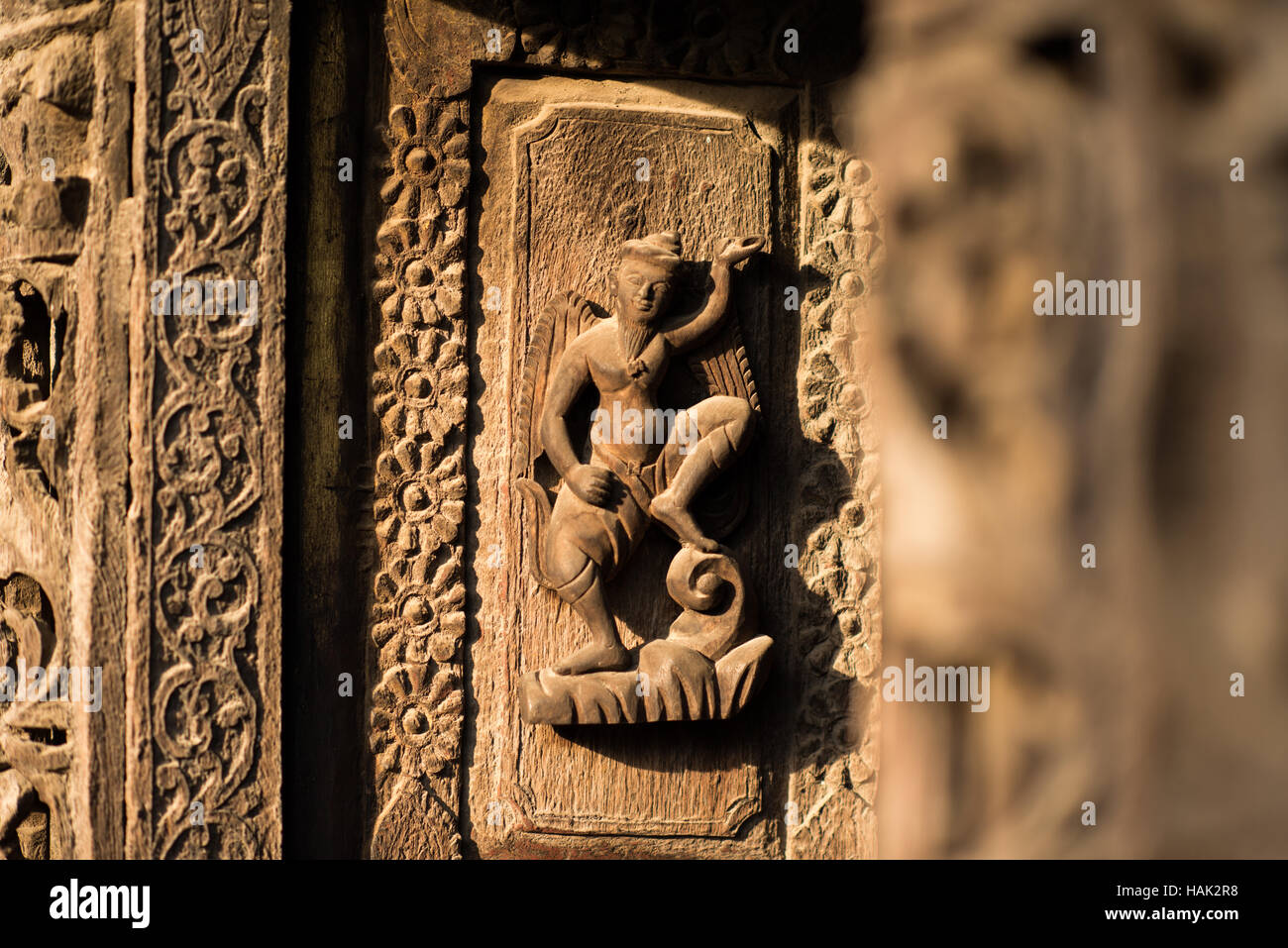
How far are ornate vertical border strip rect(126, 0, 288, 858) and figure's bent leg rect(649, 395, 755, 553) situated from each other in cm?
90

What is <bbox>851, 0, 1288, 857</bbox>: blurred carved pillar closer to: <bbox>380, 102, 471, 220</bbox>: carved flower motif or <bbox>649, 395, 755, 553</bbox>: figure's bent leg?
<bbox>649, 395, 755, 553</bbox>: figure's bent leg

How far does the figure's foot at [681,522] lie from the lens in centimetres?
274

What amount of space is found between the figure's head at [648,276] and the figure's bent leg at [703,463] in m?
0.28

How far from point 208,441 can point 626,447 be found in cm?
95

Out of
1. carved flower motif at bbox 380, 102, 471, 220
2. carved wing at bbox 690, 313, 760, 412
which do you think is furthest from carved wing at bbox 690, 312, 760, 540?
carved flower motif at bbox 380, 102, 471, 220

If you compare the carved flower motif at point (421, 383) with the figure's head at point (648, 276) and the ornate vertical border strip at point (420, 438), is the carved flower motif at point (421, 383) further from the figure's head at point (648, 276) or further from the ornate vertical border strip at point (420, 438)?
the figure's head at point (648, 276)

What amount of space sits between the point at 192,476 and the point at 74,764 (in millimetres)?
714

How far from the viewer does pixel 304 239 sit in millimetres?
2762

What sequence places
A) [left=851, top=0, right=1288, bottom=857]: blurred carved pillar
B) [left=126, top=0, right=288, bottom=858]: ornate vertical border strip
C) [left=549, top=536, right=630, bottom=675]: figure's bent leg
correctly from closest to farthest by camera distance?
[left=851, top=0, right=1288, bottom=857]: blurred carved pillar
[left=126, top=0, right=288, bottom=858]: ornate vertical border strip
[left=549, top=536, right=630, bottom=675]: figure's bent leg

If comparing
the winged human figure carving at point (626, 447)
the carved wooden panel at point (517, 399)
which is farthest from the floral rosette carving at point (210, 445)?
the winged human figure carving at point (626, 447)

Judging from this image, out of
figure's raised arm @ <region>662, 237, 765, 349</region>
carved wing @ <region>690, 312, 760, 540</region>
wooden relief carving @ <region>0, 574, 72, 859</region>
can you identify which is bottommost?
wooden relief carving @ <region>0, 574, 72, 859</region>

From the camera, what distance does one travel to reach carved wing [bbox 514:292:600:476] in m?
2.81

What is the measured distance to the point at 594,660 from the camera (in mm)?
2734

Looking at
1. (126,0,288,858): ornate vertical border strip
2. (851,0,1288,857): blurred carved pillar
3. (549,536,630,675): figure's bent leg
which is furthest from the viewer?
(549,536,630,675): figure's bent leg
